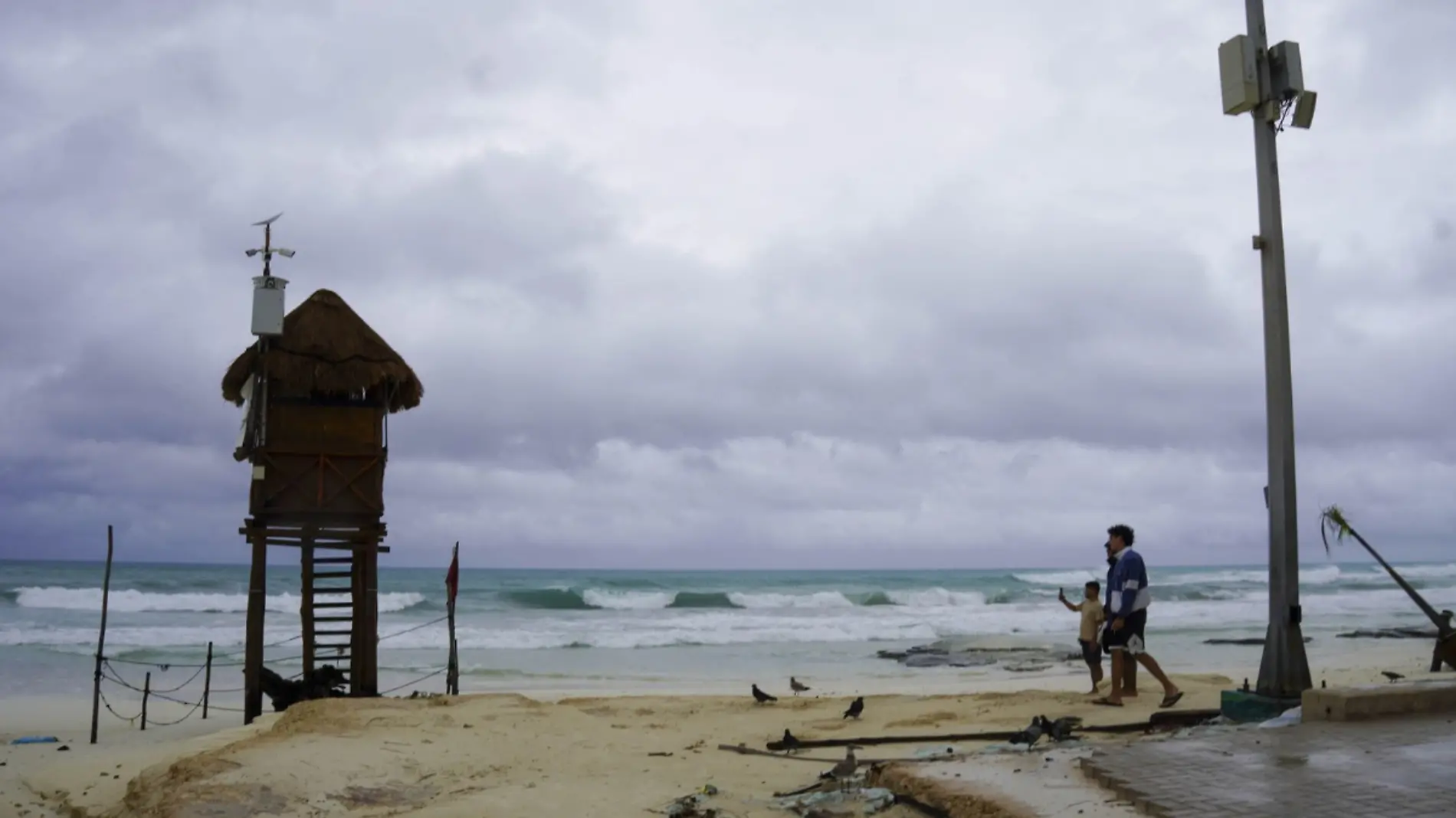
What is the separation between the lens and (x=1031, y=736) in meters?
9.09

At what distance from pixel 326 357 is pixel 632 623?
28.4m

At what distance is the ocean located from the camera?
82.6 ft

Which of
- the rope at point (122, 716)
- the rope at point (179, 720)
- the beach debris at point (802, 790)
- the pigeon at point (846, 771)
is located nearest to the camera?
the pigeon at point (846, 771)

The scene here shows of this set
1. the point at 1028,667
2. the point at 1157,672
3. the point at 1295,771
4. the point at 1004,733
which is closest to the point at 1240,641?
the point at 1028,667

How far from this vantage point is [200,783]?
8695 millimetres

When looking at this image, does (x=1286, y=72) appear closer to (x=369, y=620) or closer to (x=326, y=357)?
(x=326, y=357)

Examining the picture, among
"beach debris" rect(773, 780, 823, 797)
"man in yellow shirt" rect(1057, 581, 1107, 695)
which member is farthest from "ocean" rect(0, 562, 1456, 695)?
"beach debris" rect(773, 780, 823, 797)

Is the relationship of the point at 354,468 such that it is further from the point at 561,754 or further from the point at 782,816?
the point at 782,816

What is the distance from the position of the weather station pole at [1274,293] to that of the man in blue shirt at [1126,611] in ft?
6.97

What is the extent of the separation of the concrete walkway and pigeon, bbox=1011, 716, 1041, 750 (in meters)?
1.51

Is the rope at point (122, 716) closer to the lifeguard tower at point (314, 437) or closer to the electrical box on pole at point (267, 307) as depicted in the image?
the lifeguard tower at point (314, 437)

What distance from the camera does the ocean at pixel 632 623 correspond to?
2519 centimetres

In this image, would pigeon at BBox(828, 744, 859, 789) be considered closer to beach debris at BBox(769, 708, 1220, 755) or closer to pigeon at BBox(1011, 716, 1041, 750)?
pigeon at BBox(1011, 716, 1041, 750)

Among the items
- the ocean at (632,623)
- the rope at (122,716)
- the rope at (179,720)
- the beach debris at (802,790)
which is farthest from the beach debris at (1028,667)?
A: the rope at (122,716)
